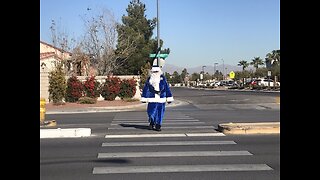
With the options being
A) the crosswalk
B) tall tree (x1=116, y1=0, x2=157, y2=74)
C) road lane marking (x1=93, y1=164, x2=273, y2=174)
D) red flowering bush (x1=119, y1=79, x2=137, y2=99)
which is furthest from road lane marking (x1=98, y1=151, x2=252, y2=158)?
tall tree (x1=116, y1=0, x2=157, y2=74)

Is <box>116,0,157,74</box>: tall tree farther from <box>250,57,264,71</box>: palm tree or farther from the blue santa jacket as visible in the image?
<box>250,57,264,71</box>: palm tree

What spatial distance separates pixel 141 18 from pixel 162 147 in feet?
158

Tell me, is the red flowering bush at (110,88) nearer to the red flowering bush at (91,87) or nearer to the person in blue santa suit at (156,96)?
the red flowering bush at (91,87)

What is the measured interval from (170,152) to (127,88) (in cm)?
2335

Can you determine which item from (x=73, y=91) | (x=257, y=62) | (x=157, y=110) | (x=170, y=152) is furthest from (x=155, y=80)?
(x=257, y=62)

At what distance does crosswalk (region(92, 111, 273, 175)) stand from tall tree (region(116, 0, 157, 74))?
103ft

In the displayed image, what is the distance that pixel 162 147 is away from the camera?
9.05 m

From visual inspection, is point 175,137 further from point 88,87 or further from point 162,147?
point 88,87

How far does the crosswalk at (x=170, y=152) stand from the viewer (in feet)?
22.6

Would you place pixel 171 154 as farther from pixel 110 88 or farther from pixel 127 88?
pixel 127 88

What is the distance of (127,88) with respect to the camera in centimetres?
3153
